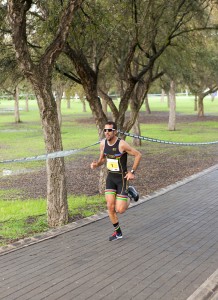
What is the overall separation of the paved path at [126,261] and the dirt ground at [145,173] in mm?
3224

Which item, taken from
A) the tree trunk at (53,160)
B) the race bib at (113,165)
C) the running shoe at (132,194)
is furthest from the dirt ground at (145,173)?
the race bib at (113,165)

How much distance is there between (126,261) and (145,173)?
8736mm

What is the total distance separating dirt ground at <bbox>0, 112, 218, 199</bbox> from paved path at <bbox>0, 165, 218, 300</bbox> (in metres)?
3.22

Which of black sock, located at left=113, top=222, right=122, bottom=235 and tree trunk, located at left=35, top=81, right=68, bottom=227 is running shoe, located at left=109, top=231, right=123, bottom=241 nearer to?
black sock, located at left=113, top=222, right=122, bottom=235

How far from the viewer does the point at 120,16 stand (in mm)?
11391

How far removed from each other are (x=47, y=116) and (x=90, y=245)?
95.1 inches

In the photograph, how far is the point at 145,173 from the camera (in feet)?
49.3

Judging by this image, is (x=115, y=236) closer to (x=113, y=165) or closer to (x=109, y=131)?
(x=113, y=165)

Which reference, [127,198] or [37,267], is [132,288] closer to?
[37,267]

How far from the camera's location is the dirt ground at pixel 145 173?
12727 millimetres

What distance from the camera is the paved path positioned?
5346mm

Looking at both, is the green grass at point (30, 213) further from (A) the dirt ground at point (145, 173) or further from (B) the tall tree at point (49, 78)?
(A) the dirt ground at point (145, 173)

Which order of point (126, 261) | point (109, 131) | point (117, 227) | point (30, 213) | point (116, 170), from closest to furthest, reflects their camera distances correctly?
point (126, 261) → point (109, 131) → point (116, 170) → point (117, 227) → point (30, 213)

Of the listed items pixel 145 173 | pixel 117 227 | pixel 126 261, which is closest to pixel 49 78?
pixel 117 227
